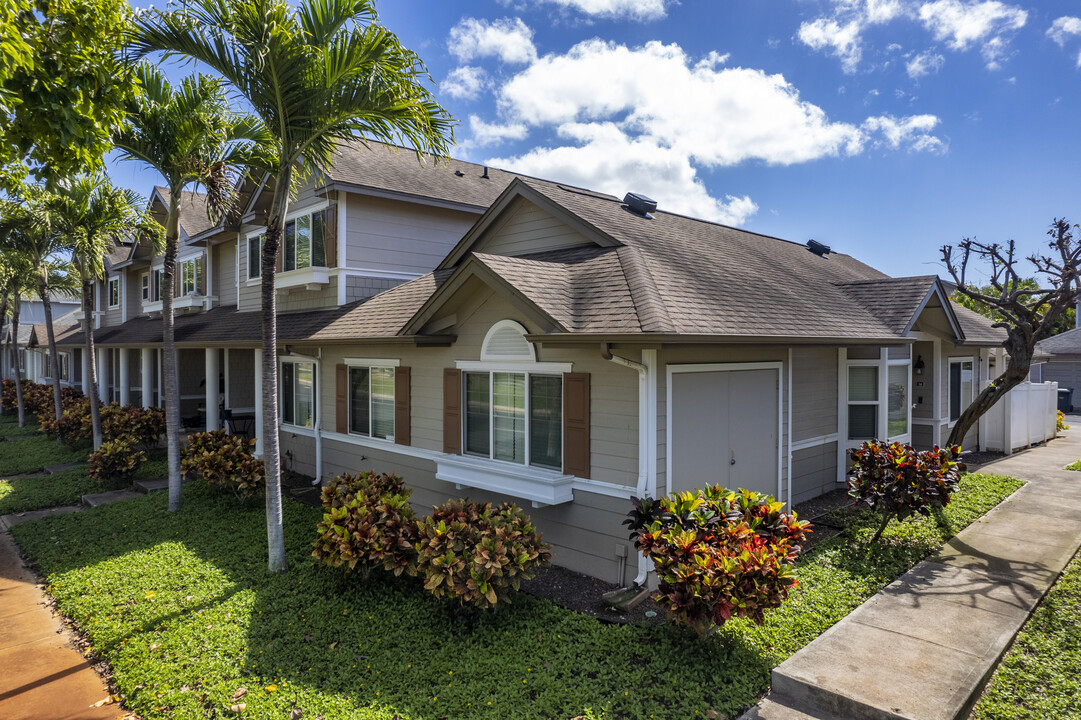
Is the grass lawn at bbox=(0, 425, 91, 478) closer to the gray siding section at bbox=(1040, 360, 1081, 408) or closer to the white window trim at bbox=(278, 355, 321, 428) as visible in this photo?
the white window trim at bbox=(278, 355, 321, 428)

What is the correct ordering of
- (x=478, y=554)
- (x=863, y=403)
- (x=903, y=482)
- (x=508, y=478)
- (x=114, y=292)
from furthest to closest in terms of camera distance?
(x=114, y=292) < (x=863, y=403) < (x=903, y=482) < (x=508, y=478) < (x=478, y=554)

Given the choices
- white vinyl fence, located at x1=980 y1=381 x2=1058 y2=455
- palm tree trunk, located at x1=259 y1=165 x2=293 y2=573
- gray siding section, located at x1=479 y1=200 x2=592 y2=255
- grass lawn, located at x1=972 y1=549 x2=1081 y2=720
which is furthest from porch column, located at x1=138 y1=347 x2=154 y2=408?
white vinyl fence, located at x1=980 y1=381 x2=1058 y2=455

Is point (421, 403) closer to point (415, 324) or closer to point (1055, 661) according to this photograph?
point (415, 324)

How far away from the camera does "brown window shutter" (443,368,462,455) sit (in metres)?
9.12

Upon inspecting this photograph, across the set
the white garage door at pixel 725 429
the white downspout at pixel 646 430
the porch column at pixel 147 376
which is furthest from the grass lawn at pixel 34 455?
the white garage door at pixel 725 429

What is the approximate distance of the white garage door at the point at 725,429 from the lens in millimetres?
7406

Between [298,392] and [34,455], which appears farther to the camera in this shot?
[34,455]

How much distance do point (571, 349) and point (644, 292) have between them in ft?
3.81

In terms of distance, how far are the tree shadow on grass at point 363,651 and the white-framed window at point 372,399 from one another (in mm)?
3319

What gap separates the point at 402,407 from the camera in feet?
33.9

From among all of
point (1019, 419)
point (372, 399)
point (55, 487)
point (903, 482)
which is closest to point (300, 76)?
point (372, 399)

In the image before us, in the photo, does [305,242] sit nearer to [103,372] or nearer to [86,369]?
[86,369]

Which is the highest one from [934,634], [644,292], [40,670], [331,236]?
[331,236]

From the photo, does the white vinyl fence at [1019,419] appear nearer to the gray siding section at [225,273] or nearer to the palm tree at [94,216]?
the palm tree at [94,216]
